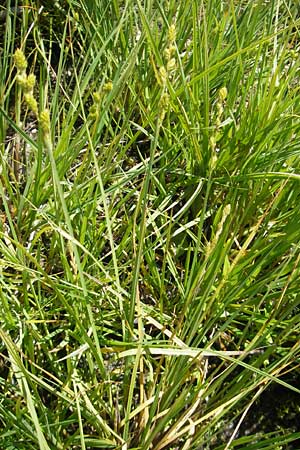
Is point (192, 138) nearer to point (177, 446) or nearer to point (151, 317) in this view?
point (151, 317)

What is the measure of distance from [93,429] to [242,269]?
13.0 inches

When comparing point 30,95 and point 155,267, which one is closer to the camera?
point 30,95

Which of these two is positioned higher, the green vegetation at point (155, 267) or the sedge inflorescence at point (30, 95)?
the sedge inflorescence at point (30, 95)

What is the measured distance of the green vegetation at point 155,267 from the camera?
2.37 ft

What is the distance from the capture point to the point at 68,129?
0.89 metres

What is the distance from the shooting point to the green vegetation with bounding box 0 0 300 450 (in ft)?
2.37

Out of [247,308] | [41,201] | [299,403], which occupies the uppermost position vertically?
[41,201]

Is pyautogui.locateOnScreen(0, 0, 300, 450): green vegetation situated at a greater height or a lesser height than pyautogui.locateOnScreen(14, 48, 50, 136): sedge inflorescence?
lesser

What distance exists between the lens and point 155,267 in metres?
0.89

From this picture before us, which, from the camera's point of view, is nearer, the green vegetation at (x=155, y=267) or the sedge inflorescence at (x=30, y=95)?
the sedge inflorescence at (x=30, y=95)

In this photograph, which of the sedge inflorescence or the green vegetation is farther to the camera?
the green vegetation

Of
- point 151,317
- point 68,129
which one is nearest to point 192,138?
point 68,129

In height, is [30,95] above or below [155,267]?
above

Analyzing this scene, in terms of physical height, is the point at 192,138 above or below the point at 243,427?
above
